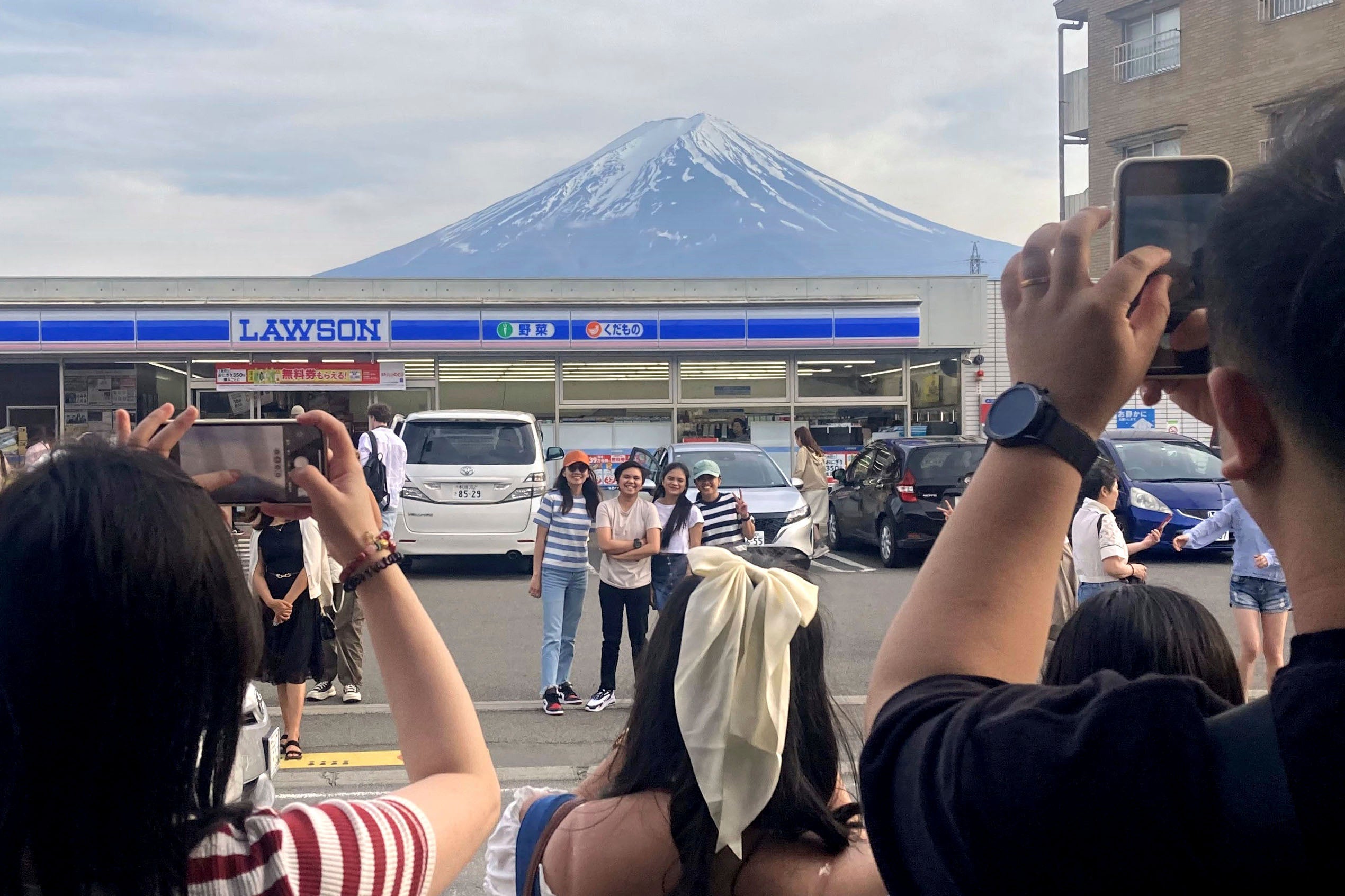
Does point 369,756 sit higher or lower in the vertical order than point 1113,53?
lower

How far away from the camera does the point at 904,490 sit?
1338 cm

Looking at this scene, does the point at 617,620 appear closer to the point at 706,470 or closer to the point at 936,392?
the point at 706,470

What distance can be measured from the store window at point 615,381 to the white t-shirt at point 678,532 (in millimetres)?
12004

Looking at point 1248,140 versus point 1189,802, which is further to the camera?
point 1248,140

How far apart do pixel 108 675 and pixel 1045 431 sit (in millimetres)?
1006

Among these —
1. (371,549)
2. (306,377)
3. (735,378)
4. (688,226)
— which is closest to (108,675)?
(371,549)

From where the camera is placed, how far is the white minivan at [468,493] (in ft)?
39.8

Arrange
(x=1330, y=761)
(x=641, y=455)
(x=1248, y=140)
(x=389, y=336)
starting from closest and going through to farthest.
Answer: (x=1330, y=761) < (x=641, y=455) < (x=389, y=336) < (x=1248, y=140)

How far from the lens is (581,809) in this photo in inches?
74.6

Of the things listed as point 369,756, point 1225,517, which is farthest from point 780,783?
point 1225,517

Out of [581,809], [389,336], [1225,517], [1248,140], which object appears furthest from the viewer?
[1248,140]

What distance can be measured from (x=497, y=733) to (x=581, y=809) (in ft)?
16.4

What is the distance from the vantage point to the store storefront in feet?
62.2

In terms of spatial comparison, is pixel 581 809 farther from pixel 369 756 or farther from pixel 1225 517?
pixel 1225 517
